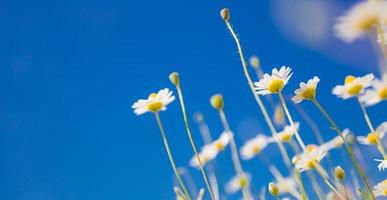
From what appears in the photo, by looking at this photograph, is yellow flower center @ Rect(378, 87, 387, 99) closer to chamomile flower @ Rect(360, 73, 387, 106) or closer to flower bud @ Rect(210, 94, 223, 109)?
chamomile flower @ Rect(360, 73, 387, 106)

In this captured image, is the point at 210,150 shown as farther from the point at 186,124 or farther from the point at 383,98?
the point at 383,98

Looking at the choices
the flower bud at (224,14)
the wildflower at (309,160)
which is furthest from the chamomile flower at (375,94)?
the flower bud at (224,14)

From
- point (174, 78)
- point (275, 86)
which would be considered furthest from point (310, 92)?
point (174, 78)

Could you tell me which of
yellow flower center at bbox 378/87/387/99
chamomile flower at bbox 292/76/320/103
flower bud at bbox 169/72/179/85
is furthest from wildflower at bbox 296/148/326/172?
flower bud at bbox 169/72/179/85

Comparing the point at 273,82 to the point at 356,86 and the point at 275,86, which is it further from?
the point at 356,86

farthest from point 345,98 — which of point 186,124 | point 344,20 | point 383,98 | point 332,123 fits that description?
point 186,124

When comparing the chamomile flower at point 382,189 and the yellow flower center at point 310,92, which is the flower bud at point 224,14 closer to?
the yellow flower center at point 310,92
